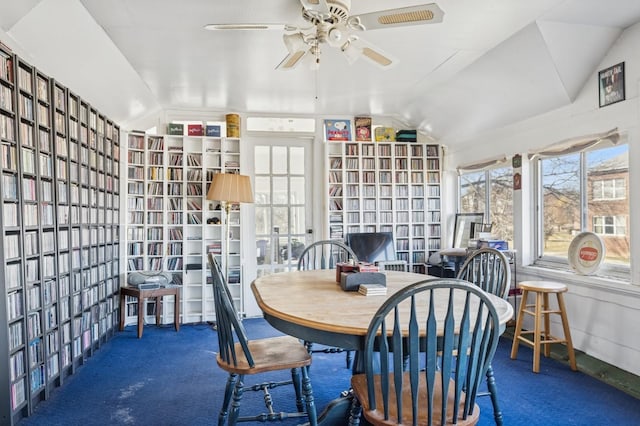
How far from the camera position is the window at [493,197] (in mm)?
4188

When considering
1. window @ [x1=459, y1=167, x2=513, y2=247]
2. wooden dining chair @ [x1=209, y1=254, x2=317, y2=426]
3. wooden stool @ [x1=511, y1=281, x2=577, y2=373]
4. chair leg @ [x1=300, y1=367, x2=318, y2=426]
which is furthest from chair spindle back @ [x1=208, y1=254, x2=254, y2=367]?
window @ [x1=459, y1=167, x2=513, y2=247]

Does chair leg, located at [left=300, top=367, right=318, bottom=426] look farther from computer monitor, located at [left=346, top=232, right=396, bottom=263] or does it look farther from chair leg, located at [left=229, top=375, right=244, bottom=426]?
computer monitor, located at [left=346, top=232, right=396, bottom=263]

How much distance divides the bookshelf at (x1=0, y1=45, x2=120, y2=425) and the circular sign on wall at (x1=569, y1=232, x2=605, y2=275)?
3929 millimetres

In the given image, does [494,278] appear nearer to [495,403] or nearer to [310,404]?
[495,403]

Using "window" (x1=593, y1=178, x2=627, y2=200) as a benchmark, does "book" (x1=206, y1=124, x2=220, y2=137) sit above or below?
above

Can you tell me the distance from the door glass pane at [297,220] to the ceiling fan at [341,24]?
8.69ft

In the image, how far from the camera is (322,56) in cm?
327

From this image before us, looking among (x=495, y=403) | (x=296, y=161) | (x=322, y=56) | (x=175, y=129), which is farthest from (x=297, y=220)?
(x=495, y=403)

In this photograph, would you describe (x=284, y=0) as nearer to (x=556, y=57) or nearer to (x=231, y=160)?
(x=556, y=57)

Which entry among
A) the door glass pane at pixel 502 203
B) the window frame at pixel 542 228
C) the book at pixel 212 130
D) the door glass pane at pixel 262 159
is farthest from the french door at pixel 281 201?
the window frame at pixel 542 228

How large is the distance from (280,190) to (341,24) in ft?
9.70

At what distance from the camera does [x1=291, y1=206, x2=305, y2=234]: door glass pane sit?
486 centimetres

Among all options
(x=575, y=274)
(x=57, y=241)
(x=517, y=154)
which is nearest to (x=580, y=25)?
(x=517, y=154)

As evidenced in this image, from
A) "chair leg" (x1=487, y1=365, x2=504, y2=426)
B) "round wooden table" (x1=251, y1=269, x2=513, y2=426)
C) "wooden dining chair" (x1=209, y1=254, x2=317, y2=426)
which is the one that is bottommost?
"chair leg" (x1=487, y1=365, x2=504, y2=426)
